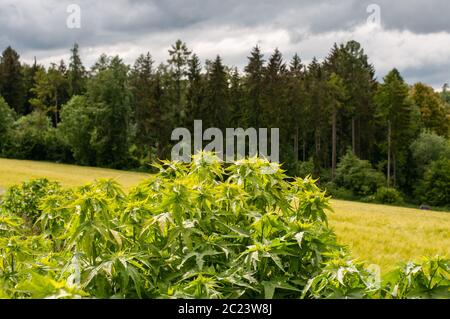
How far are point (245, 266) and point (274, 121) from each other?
60.9 meters

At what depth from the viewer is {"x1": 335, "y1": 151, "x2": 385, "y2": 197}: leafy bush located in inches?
2347

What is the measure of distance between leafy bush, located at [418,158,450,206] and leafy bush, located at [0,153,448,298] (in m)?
60.0

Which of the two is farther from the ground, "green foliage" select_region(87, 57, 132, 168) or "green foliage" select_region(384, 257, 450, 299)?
"green foliage" select_region(87, 57, 132, 168)

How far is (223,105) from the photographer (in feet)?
200

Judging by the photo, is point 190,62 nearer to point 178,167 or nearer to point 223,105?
point 223,105

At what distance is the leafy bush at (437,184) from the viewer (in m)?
58.4

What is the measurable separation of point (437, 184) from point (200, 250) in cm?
6149

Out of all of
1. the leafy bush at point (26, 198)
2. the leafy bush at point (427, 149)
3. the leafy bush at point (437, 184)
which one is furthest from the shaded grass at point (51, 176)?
the leafy bush at point (427, 149)

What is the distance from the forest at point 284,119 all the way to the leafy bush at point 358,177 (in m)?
0.13

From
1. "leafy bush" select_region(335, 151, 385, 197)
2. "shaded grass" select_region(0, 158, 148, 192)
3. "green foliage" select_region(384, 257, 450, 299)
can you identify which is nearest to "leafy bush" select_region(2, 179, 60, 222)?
"shaded grass" select_region(0, 158, 148, 192)

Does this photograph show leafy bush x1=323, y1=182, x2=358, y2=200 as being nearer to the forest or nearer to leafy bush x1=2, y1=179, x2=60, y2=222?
the forest

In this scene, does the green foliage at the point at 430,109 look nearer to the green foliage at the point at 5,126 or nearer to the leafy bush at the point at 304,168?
the leafy bush at the point at 304,168
